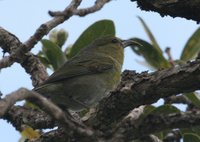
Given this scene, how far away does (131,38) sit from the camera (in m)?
6.84

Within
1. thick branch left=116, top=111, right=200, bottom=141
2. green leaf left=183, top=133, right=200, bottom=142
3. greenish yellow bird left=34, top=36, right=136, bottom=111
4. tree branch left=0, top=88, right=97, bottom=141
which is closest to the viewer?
tree branch left=0, top=88, right=97, bottom=141

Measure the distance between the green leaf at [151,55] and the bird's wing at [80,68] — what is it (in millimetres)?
436

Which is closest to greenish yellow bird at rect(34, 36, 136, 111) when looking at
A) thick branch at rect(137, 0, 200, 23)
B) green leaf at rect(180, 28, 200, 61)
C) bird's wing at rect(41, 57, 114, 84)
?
bird's wing at rect(41, 57, 114, 84)

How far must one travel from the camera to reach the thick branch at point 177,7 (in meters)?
4.36

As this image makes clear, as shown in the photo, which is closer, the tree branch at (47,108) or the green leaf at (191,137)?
the tree branch at (47,108)

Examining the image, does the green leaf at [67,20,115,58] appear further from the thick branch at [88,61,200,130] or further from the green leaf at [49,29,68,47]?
the thick branch at [88,61,200,130]

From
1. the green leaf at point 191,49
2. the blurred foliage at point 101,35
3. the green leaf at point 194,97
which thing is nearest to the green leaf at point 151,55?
the blurred foliage at point 101,35

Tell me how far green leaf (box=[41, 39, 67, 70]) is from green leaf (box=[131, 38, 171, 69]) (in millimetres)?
977

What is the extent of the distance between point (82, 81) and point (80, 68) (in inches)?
13.9

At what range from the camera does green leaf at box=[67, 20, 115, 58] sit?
655 centimetres

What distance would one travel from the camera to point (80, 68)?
22.0 ft

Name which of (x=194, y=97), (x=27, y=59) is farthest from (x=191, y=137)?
(x=27, y=59)

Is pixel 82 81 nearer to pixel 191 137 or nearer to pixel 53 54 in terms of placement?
pixel 53 54

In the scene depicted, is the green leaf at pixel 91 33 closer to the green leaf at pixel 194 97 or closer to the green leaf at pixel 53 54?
the green leaf at pixel 53 54
